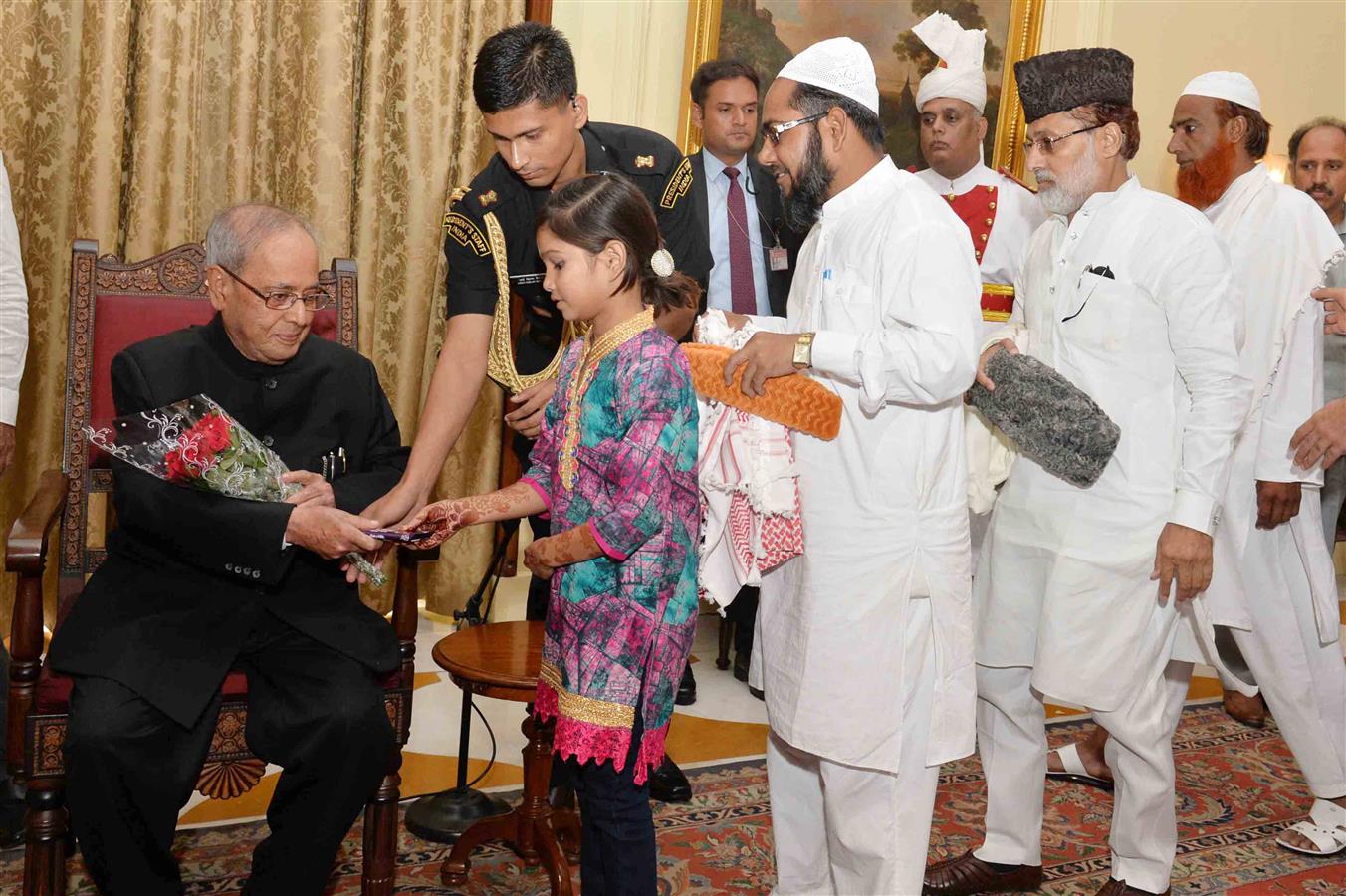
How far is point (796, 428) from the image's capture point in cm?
255

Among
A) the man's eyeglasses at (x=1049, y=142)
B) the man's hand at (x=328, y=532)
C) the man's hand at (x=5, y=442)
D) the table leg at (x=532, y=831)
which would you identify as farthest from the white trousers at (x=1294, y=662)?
the man's hand at (x=5, y=442)

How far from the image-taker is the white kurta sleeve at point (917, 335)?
2.41m

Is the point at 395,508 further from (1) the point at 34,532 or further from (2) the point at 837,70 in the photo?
(2) the point at 837,70

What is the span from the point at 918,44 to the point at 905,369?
440 centimetres

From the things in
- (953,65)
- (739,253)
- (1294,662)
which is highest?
(953,65)

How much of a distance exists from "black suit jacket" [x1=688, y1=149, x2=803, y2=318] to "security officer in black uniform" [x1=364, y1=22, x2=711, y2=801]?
1.21 m

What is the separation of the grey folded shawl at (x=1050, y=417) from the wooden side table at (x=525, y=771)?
1281 mm

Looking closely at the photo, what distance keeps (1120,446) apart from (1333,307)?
1.39m

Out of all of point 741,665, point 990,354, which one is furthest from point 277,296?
point 741,665

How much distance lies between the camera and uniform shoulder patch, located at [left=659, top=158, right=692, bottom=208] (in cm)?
348

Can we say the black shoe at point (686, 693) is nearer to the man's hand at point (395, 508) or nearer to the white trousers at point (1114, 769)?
the white trousers at point (1114, 769)

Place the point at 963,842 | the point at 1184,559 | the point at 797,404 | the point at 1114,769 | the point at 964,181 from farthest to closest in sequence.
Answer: the point at 964,181 → the point at 963,842 → the point at 1114,769 → the point at 1184,559 → the point at 797,404

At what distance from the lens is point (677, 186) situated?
3.50 m

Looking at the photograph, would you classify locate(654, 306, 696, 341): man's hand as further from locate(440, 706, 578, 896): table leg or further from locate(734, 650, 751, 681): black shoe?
locate(734, 650, 751, 681): black shoe
